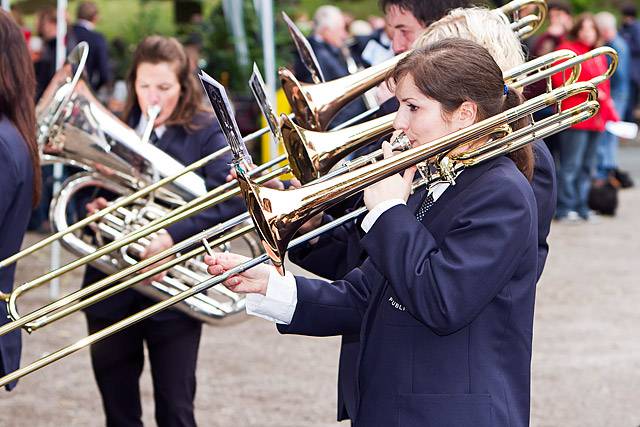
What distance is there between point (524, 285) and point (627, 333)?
14.3 feet

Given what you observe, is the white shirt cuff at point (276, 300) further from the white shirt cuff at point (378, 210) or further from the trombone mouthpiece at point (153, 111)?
the trombone mouthpiece at point (153, 111)

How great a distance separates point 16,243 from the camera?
Answer: 11.0 ft

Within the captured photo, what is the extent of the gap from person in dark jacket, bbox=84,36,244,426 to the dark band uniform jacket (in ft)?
2.32

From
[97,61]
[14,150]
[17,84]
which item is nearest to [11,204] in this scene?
[14,150]

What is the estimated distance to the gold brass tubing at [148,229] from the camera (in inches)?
112

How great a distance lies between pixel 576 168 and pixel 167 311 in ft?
24.1

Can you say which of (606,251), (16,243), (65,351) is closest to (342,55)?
(606,251)

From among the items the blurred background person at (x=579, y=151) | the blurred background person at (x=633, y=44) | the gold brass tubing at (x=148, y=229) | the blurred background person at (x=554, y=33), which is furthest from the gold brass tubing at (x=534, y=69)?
the blurred background person at (x=633, y=44)

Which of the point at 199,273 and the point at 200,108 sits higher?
the point at 200,108

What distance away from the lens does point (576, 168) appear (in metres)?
10.4

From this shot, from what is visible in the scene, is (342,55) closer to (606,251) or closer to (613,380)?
(606,251)

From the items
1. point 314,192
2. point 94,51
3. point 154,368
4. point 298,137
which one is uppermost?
point 94,51

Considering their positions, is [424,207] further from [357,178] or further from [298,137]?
[298,137]

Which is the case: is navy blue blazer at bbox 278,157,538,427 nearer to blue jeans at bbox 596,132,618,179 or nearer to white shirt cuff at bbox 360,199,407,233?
white shirt cuff at bbox 360,199,407,233
